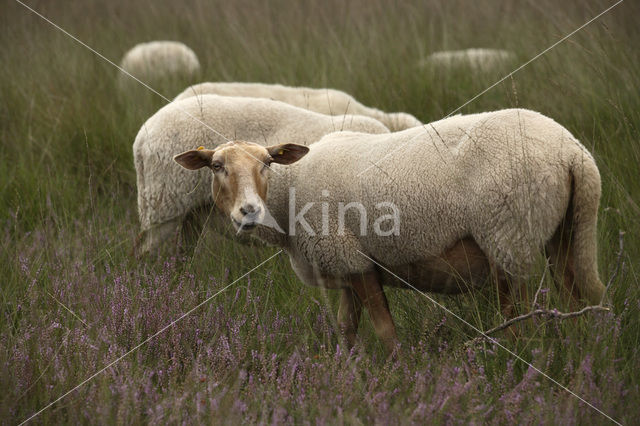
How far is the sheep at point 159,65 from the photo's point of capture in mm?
6266

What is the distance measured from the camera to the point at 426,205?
2908 millimetres

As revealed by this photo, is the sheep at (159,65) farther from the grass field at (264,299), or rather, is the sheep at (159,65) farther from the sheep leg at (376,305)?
the sheep leg at (376,305)

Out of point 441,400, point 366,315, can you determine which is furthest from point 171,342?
point 441,400

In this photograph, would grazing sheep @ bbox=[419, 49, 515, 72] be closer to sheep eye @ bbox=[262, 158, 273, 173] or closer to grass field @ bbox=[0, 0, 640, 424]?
grass field @ bbox=[0, 0, 640, 424]

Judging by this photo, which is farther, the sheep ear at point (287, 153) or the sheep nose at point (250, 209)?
the sheep ear at point (287, 153)

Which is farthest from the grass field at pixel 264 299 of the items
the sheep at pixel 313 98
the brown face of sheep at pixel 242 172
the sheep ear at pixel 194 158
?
the sheep at pixel 313 98

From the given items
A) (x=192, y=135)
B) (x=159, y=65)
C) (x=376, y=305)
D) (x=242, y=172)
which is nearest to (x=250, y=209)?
(x=242, y=172)

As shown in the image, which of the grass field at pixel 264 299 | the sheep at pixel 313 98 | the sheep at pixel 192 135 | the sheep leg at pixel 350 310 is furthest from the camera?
the sheep at pixel 313 98

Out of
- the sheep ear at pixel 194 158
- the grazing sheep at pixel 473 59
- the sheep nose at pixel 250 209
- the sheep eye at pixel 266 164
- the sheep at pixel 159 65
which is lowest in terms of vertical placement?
the sheep nose at pixel 250 209

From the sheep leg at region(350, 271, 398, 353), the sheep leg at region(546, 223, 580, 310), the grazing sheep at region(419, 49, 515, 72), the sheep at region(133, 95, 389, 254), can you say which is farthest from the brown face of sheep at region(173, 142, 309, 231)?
the grazing sheep at region(419, 49, 515, 72)

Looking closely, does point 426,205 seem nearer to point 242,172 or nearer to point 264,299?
point 242,172

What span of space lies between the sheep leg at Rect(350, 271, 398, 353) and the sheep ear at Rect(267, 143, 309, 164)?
60 centimetres

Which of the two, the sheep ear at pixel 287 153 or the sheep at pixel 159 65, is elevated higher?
the sheep at pixel 159 65

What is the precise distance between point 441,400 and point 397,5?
720 cm
